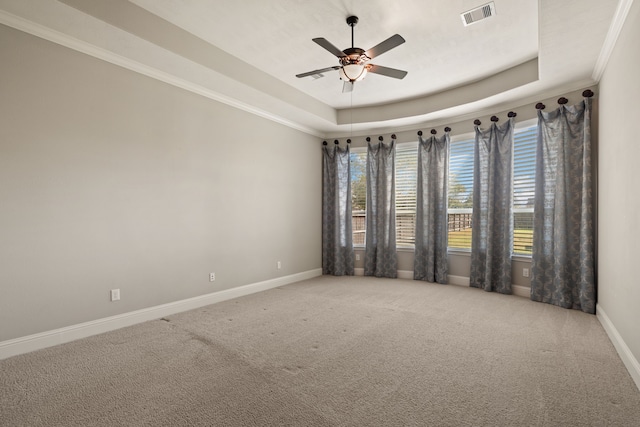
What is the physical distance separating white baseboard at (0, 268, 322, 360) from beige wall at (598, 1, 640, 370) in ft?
14.0

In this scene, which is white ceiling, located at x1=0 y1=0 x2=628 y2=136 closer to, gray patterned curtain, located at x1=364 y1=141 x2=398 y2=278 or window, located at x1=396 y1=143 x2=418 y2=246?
window, located at x1=396 y1=143 x2=418 y2=246

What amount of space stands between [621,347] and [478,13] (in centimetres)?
321

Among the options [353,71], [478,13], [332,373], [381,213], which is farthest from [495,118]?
[332,373]

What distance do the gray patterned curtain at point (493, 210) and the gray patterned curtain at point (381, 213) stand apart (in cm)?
143

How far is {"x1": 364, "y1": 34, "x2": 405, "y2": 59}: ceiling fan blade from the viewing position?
8.87 ft

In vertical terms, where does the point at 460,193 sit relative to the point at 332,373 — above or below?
above

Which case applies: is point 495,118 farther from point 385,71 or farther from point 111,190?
point 111,190

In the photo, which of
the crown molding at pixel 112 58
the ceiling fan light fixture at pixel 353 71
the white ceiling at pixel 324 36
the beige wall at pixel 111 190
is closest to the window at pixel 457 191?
the white ceiling at pixel 324 36

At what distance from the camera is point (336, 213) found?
643cm

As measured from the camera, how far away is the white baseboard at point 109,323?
9.30 ft

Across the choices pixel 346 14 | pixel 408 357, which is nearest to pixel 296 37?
pixel 346 14

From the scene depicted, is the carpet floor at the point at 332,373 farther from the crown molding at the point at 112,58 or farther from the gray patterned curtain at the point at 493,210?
the crown molding at the point at 112,58

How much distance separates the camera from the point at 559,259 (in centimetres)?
417

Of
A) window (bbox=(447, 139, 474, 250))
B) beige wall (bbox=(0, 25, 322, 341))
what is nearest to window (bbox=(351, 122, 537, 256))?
window (bbox=(447, 139, 474, 250))
